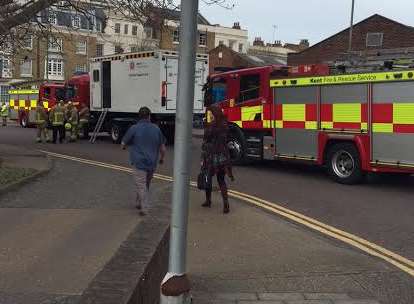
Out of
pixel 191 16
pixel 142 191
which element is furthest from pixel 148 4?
pixel 191 16

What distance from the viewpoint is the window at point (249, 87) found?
587 inches

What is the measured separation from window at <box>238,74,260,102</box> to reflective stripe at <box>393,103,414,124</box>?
4042 millimetres

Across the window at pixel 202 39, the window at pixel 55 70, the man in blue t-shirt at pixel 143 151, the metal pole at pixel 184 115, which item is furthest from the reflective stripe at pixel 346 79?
the window at pixel 202 39

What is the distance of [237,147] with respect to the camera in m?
15.5

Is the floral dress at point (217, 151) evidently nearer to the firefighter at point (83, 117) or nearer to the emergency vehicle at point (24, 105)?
the firefighter at point (83, 117)

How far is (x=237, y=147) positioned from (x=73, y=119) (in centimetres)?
980

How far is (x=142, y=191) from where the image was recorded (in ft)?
28.5

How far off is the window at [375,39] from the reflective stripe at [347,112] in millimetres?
25737

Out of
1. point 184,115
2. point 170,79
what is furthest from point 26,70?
point 184,115

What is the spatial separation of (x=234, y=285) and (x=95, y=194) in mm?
5365

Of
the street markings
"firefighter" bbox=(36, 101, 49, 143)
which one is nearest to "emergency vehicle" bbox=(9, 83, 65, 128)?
"firefighter" bbox=(36, 101, 49, 143)

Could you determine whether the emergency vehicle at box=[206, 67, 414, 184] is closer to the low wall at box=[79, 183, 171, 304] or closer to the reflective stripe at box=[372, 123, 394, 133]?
the reflective stripe at box=[372, 123, 394, 133]

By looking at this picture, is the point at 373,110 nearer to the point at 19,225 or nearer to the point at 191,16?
the point at 19,225

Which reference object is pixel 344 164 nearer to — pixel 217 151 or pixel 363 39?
pixel 217 151
